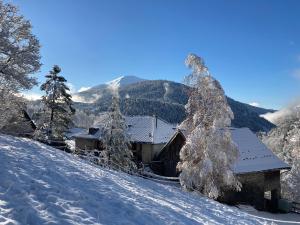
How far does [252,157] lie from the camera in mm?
38375

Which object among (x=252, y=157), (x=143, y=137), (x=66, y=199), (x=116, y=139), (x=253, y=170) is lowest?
(x=253, y=170)

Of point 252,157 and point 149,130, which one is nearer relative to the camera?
point 252,157

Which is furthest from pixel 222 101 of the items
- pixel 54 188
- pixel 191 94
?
pixel 54 188

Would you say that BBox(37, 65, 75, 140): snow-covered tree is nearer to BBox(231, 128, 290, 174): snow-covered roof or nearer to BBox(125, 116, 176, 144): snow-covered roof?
BBox(125, 116, 176, 144): snow-covered roof

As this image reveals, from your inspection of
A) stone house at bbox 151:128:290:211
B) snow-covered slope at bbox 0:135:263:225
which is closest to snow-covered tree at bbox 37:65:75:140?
stone house at bbox 151:128:290:211

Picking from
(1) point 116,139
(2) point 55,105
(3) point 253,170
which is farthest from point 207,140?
(2) point 55,105

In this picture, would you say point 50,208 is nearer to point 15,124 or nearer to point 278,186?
point 15,124

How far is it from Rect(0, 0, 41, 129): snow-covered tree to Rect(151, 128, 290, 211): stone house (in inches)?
812

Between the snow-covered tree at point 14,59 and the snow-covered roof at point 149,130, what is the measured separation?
101ft

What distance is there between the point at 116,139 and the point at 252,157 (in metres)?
14.1

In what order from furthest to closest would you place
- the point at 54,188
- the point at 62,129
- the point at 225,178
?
1. the point at 62,129
2. the point at 225,178
3. the point at 54,188

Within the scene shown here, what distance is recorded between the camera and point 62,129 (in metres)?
45.0

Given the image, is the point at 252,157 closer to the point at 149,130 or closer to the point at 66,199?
the point at 149,130

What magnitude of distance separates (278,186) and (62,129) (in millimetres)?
25637
